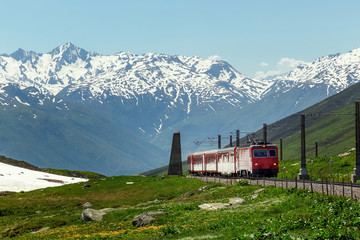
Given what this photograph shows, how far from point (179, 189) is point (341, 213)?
51142 millimetres

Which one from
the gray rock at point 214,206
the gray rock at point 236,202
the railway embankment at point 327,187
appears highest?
the railway embankment at point 327,187

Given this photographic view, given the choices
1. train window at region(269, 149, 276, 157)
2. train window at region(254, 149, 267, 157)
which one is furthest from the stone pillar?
train window at region(254, 149, 267, 157)

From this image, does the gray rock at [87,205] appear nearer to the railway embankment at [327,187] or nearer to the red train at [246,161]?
the railway embankment at [327,187]

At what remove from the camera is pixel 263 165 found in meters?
75.8

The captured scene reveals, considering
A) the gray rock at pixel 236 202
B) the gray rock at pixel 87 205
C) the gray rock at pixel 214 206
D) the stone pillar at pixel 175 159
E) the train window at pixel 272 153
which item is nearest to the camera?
the gray rock at pixel 214 206

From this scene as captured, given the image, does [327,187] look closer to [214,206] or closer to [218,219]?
[214,206]

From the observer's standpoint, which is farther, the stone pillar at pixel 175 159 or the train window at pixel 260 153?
the stone pillar at pixel 175 159

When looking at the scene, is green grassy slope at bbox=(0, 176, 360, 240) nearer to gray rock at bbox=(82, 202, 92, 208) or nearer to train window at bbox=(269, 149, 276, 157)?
gray rock at bbox=(82, 202, 92, 208)

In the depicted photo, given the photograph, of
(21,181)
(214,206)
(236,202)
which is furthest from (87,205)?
(21,181)

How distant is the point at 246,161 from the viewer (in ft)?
257

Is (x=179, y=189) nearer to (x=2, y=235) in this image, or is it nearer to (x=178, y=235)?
(x=2, y=235)

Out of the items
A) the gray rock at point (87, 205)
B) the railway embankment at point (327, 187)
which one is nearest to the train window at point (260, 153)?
the railway embankment at point (327, 187)

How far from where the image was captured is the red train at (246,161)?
248 feet

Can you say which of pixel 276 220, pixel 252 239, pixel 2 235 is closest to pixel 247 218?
pixel 276 220
